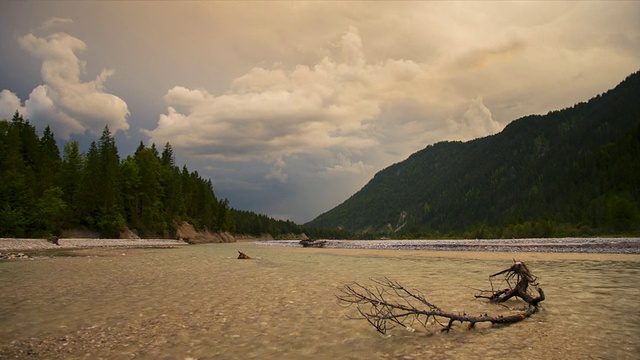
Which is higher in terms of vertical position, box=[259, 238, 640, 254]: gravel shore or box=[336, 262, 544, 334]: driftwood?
box=[336, 262, 544, 334]: driftwood

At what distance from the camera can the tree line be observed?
5678 centimetres

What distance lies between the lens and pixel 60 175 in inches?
2982

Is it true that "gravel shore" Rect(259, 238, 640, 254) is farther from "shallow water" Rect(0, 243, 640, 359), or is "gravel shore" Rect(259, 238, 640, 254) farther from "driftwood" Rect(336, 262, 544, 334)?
"driftwood" Rect(336, 262, 544, 334)

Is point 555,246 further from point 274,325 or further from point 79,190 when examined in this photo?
point 79,190

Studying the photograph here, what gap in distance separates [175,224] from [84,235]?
37.1 metres

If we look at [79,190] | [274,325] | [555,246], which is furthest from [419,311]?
[79,190]

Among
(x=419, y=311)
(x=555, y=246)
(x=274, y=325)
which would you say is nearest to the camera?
(x=419, y=311)

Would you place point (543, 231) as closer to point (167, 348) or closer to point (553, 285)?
point (553, 285)

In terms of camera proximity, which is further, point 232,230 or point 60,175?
point 232,230

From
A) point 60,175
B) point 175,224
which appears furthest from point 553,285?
point 175,224

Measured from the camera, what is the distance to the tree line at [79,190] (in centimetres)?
5678

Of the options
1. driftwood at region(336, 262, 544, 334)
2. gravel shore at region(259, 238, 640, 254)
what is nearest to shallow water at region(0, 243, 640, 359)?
driftwood at region(336, 262, 544, 334)

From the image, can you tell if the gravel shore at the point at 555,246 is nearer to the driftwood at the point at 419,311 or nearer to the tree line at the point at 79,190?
the driftwood at the point at 419,311

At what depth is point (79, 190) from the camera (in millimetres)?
72875
